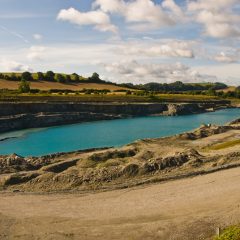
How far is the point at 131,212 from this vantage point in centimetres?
3225

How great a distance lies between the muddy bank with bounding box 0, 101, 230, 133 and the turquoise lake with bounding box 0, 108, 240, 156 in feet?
16.8

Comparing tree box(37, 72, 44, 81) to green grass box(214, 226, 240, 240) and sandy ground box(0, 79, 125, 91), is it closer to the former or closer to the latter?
sandy ground box(0, 79, 125, 91)

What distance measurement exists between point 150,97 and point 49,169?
12224 centimetres

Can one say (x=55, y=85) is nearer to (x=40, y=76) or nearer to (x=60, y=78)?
(x=60, y=78)

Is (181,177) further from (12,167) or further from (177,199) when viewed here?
(12,167)

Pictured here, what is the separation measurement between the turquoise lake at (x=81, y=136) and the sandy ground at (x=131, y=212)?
3643 centimetres

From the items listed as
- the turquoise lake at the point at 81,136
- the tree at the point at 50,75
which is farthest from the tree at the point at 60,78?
the turquoise lake at the point at 81,136

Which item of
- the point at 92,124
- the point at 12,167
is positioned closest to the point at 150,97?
the point at 92,124

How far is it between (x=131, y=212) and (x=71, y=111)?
102 metres

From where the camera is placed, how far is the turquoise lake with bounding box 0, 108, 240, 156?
257ft

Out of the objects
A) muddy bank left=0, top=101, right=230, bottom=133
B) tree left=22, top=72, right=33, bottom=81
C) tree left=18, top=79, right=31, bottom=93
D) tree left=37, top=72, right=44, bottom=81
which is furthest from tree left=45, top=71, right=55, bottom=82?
muddy bank left=0, top=101, right=230, bottom=133

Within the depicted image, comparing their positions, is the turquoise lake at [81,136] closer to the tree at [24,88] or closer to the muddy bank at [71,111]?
the muddy bank at [71,111]

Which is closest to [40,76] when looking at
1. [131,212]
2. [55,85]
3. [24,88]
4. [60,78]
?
[60,78]

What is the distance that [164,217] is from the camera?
3072 cm
